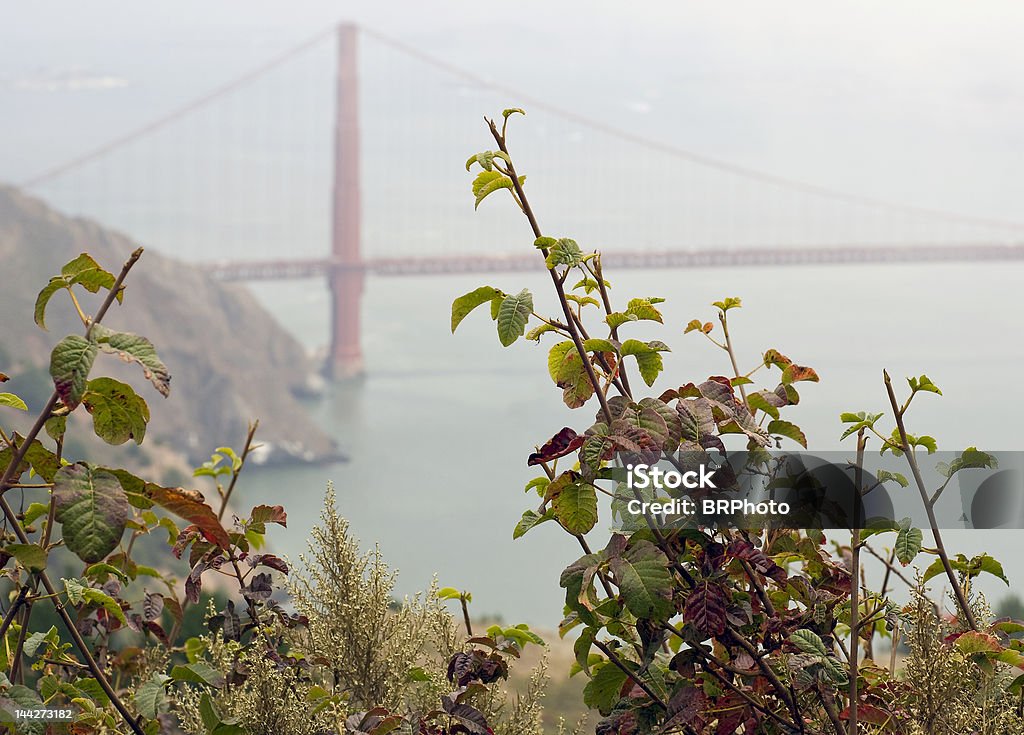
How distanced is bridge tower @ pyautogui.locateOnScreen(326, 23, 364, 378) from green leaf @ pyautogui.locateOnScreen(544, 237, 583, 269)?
1746cm

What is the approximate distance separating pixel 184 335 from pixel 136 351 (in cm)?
2484

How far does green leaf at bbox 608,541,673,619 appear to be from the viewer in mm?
509

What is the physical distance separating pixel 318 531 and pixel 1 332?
71.1ft

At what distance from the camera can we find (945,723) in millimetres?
592

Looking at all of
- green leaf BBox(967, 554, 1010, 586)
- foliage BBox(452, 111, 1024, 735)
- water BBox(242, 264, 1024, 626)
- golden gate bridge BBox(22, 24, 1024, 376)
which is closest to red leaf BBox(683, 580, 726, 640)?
foliage BBox(452, 111, 1024, 735)

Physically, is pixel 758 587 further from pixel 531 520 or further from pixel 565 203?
pixel 565 203

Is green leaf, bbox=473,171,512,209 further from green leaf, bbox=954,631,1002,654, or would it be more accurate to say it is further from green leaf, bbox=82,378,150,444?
green leaf, bbox=954,631,1002,654

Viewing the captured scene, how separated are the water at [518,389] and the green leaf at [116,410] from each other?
519 inches

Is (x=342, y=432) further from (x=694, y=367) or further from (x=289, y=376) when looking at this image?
(x=694, y=367)

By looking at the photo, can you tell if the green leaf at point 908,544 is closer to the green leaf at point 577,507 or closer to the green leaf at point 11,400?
the green leaf at point 577,507

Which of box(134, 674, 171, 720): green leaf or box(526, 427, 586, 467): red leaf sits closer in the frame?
box(526, 427, 586, 467): red leaf

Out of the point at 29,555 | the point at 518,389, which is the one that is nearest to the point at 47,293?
the point at 29,555

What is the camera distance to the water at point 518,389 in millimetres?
15664

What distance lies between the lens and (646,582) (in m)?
0.52
